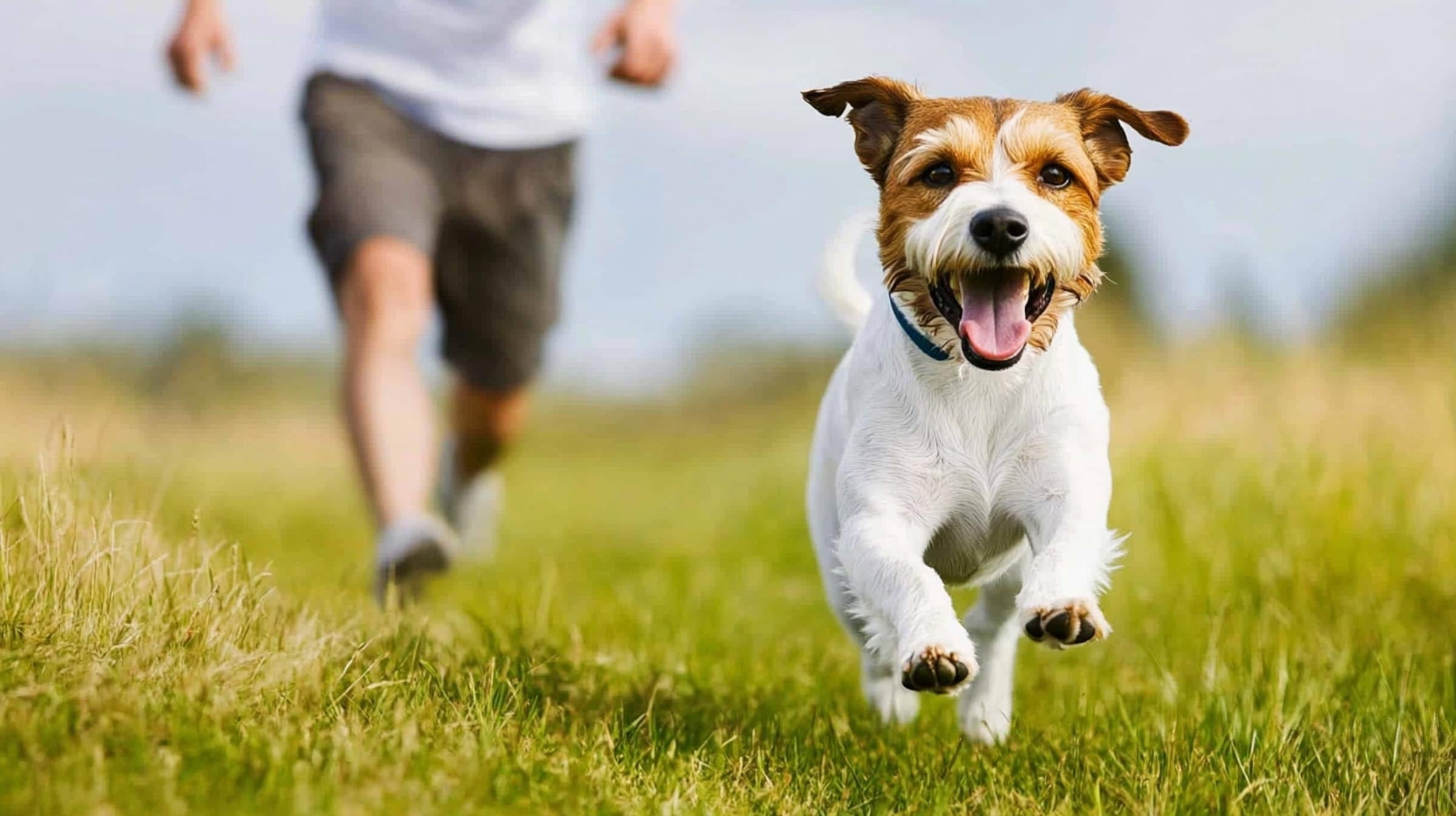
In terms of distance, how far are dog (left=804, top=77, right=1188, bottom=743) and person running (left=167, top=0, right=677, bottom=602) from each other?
224 centimetres

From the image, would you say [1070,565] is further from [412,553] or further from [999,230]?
[412,553]

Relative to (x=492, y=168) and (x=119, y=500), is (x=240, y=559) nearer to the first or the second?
(x=119, y=500)

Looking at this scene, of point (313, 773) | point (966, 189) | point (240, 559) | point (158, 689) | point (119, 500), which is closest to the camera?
point (313, 773)

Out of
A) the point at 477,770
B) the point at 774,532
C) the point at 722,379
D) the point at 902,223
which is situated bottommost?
the point at 722,379

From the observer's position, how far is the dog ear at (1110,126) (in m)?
3.26

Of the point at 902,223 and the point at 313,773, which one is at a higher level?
the point at 902,223

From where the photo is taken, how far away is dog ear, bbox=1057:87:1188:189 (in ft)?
10.7

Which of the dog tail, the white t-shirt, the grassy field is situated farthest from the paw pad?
the white t-shirt

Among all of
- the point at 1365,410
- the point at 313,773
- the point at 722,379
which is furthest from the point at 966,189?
the point at 722,379

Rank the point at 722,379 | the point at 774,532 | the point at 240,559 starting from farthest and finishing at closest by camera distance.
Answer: the point at 722,379
the point at 774,532
the point at 240,559

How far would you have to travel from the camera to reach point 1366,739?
3.43 m

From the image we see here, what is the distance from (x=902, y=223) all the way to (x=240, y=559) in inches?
65.9

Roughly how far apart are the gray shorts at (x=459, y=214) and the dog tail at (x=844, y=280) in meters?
1.89

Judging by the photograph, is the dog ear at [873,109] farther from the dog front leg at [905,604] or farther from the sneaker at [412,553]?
the sneaker at [412,553]
